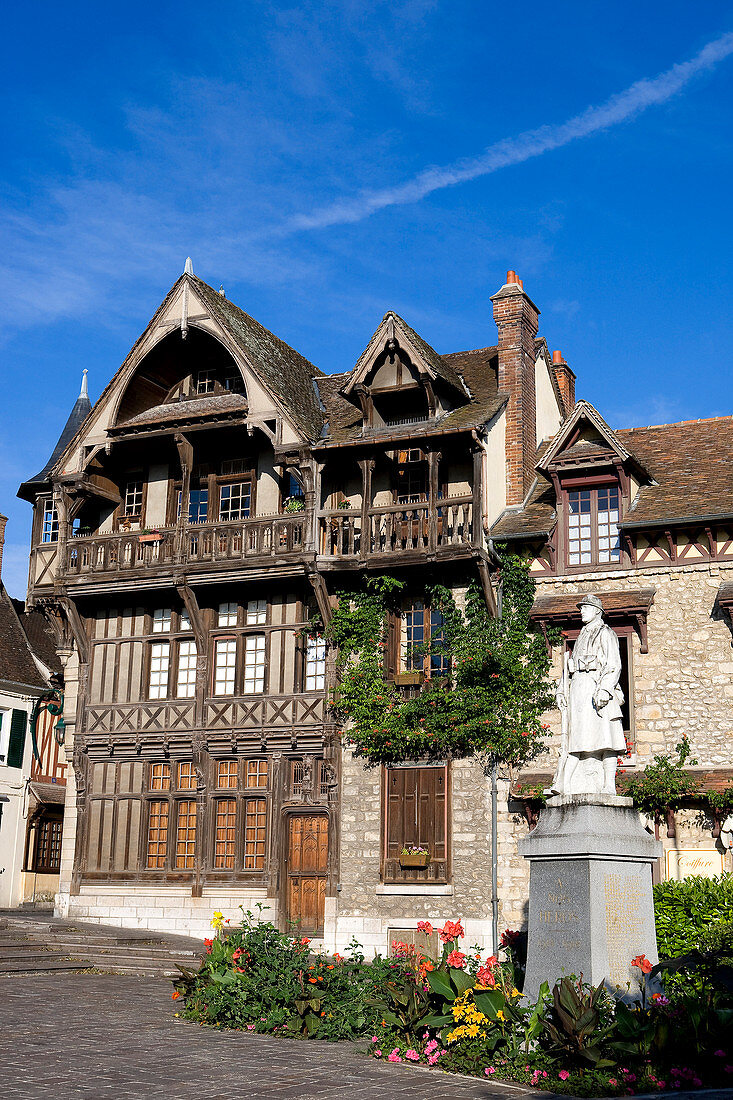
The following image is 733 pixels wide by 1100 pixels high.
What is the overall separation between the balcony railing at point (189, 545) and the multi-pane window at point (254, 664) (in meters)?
2.00

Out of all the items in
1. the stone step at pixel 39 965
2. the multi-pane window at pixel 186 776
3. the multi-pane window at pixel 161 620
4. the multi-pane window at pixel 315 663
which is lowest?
the stone step at pixel 39 965

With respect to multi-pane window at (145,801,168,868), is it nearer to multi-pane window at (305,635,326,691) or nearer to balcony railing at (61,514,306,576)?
multi-pane window at (305,635,326,691)

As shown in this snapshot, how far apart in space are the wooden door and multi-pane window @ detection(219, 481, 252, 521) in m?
6.72

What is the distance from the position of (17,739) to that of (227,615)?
9900mm

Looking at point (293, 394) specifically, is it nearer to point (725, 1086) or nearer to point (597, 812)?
point (597, 812)

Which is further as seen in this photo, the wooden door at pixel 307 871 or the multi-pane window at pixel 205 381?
the multi-pane window at pixel 205 381

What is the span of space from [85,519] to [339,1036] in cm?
1752

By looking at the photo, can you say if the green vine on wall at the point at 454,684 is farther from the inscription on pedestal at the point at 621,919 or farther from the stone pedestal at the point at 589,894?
the inscription on pedestal at the point at 621,919

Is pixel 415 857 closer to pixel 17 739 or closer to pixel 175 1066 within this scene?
pixel 175 1066

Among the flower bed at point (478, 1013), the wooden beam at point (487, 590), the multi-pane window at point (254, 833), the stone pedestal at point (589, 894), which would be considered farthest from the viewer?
the multi-pane window at point (254, 833)

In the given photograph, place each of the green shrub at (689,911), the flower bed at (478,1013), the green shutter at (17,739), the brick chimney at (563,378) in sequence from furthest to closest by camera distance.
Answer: the green shutter at (17,739) → the brick chimney at (563,378) → the green shrub at (689,911) → the flower bed at (478,1013)

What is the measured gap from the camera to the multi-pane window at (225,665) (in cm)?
2547

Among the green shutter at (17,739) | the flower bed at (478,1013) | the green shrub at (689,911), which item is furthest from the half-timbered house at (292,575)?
the flower bed at (478,1013)

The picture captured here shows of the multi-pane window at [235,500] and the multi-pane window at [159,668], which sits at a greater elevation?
the multi-pane window at [235,500]
